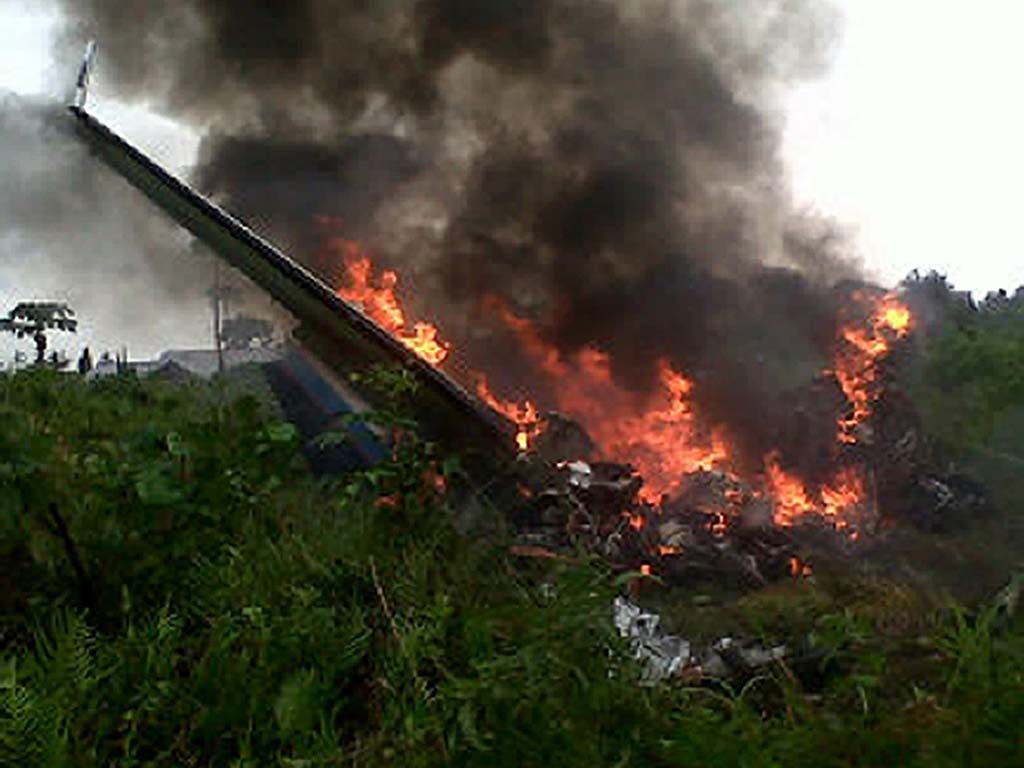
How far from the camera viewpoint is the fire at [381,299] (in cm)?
2347

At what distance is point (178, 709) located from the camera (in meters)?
3.04

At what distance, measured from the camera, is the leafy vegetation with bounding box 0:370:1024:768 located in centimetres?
258

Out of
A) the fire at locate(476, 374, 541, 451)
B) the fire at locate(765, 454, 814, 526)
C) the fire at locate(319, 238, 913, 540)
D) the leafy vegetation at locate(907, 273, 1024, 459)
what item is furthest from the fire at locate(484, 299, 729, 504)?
the leafy vegetation at locate(907, 273, 1024, 459)

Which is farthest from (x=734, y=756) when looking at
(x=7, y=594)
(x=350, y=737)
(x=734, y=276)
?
(x=734, y=276)

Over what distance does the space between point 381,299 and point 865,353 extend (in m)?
15.1

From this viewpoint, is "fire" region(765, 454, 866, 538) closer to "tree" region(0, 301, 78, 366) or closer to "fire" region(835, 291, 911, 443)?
"fire" region(835, 291, 911, 443)

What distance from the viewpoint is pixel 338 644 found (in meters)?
3.32

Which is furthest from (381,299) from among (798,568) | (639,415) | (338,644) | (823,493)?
(338,644)

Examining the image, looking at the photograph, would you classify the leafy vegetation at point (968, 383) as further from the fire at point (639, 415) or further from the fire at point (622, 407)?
the fire at point (622, 407)

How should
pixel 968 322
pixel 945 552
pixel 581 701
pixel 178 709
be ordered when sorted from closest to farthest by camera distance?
pixel 581 701 < pixel 178 709 < pixel 945 552 < pixel 968 322

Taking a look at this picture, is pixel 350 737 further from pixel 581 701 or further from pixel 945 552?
pixel 945 552

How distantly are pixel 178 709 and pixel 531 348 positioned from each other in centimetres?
2365

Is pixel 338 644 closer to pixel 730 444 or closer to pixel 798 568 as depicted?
pixel 798 568

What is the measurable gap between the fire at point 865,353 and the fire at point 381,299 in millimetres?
11333
